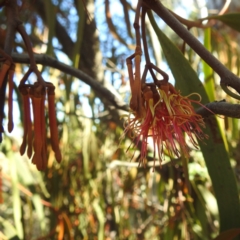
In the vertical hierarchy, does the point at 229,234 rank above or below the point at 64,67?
below

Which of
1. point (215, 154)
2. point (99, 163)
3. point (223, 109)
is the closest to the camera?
point (223, 109)

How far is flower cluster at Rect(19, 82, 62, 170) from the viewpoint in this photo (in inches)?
13.0

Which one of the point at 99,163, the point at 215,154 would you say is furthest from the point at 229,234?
the point at 99,163

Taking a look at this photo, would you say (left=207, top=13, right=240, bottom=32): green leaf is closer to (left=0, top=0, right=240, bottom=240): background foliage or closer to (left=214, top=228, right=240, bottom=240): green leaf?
(left=0, top=0, right=240, bottom=240): background foliage

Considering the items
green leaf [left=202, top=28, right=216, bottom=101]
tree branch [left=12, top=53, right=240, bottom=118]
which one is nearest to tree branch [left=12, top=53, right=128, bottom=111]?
tree branch [left=12, top=53, right=240, bottom=118]

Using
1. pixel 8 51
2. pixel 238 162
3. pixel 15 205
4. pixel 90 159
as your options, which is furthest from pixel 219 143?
pixel 90 159

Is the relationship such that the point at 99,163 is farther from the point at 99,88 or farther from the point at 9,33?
the point at 9,33

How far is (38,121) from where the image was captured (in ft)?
1.11

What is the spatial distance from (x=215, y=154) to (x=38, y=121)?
0.69 feet

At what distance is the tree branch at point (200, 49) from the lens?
0.33 metres

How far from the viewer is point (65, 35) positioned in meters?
0.93

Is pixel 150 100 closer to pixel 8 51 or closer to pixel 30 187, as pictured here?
pixel 8 51

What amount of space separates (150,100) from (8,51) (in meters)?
0.13

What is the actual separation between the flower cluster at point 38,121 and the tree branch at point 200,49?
119 mm
